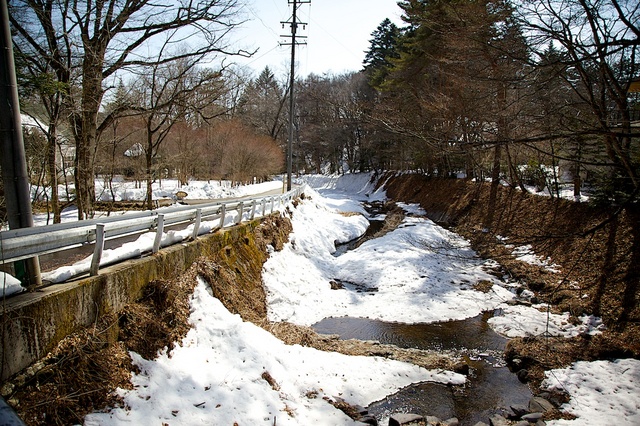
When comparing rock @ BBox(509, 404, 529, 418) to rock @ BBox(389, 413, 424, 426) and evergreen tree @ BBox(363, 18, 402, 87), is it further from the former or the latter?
evergreen tree @ BBox(363, 18, 402, 87)

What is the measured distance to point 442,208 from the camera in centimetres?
2248

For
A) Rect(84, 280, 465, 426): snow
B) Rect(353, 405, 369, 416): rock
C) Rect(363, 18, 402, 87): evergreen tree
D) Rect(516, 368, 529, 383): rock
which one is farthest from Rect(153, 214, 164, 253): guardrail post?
Rect(363, 18, 402, 87): evergreen tree

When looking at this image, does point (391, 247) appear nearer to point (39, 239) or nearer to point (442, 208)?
point (442, 208)

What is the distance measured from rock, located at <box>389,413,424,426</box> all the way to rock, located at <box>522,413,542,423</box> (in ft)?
4.90

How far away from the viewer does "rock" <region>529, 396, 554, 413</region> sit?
503 cm

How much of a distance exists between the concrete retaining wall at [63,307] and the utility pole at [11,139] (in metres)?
0.39

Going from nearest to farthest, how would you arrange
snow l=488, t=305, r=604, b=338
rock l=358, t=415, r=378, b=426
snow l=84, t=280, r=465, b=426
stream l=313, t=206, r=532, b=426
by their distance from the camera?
snow l=84, t=280, r=465, b=426 → rock l=358, t=415, r=378, b=426 → stream l=313, t=206, r=532, b=426 → snow l=488, t=305, r=604, b=338

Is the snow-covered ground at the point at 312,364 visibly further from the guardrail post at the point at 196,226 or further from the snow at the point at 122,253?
the guardrail post at the point at 196,226

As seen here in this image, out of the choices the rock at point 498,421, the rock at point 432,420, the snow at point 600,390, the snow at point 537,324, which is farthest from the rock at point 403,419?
the snow at point 537,324

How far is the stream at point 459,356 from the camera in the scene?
511 centimetres

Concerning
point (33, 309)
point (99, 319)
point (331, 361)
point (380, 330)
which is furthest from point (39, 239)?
point (380, 330)

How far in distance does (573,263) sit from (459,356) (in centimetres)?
588

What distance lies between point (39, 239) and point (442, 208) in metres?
22.0

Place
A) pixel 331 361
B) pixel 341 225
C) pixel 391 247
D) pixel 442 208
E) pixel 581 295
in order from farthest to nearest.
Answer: pixel 442 208, pixel 341 225, pixel 391 247, pixel 581 295, pixel 331 361
